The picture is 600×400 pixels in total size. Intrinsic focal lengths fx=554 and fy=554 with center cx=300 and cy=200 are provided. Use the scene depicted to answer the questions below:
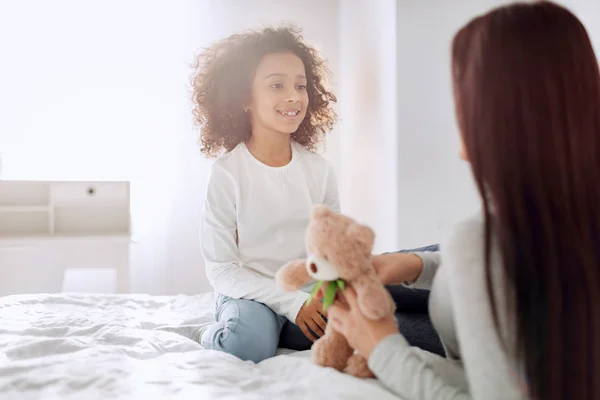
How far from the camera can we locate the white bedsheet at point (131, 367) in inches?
28.3

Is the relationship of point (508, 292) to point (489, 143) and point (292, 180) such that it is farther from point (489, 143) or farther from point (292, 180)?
point (292, 180)

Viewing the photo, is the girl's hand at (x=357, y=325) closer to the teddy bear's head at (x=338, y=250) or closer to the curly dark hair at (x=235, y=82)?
the teddy bear's head at (x=338, y=250)

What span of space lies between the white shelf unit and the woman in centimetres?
169

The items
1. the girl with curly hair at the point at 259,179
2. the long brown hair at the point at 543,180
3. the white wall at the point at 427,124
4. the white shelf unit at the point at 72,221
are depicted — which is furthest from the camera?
the white shelf unit at the point at 72,221

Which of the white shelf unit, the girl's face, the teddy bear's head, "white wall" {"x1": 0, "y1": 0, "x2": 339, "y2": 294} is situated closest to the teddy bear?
A: the teddy bear's head

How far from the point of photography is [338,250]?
68 centimetres

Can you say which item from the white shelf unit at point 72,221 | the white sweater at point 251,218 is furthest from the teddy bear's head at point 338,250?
the white shelf unit at point 72,221

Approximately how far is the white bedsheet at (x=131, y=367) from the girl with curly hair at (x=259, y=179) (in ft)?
0.50

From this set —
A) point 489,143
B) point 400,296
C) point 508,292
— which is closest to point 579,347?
point 508,292

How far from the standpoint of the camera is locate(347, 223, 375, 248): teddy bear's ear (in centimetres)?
68

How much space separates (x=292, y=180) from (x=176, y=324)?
0.47 metres

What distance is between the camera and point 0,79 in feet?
8.66

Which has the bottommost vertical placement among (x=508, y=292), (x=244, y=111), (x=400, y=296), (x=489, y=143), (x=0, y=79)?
(x=400, y=296)

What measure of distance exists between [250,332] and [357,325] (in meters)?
0.45
